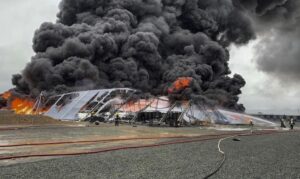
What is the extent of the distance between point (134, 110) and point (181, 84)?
1578cm

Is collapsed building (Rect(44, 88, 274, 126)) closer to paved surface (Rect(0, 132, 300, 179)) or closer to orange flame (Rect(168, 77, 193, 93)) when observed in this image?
orange flame (Rect(168, 77, 193, 93))

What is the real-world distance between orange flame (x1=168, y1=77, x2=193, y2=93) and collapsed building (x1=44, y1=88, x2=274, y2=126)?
23.0 feet

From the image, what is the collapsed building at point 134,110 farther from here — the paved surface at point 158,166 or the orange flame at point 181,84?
the paved surface at point 158,166

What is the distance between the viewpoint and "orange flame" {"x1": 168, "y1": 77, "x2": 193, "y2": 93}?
79000 mm

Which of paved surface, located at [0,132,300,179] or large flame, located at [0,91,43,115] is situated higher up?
large flame, located at [0,91,43,115]

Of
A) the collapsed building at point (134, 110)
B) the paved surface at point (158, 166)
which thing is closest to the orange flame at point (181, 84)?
the collapsed building at point (134, 110)

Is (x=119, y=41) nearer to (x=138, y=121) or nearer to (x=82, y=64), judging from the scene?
(x=82, y=64)

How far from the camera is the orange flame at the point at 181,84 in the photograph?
79000mm

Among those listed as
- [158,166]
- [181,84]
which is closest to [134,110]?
[181,84]

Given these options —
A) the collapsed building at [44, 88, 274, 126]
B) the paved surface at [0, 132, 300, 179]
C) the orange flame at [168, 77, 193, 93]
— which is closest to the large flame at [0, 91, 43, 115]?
the collapsed building at [44, 88, 274, 126]

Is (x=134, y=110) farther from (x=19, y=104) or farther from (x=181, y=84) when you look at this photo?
(x=19, y=104)

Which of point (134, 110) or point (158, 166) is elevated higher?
point (134, 110)

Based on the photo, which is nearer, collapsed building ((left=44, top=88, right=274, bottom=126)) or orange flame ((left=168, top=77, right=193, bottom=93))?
collapsed building ((left=44, top=88, right=274, bottom=126))

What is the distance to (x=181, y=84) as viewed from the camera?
262ft
